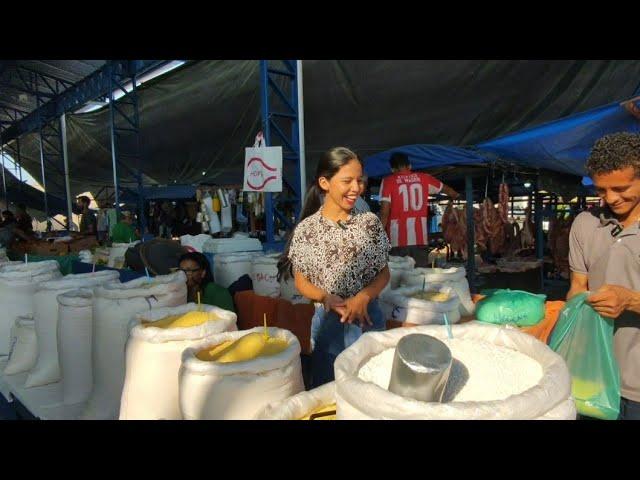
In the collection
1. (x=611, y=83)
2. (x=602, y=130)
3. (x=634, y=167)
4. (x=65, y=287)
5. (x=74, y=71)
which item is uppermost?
(x=74, y=71)

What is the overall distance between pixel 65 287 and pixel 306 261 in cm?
173

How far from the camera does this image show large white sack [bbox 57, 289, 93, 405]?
2.35m

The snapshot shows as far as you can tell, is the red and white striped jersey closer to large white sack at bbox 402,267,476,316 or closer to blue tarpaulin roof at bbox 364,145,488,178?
blue tarpaulin roof at bbox 364,145,488,178

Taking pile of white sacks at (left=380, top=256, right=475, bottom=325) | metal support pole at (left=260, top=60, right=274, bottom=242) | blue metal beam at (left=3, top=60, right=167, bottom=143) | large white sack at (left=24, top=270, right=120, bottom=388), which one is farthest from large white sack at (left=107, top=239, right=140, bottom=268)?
blue metal beam at (left=3, top=60, right=167, bottom=143)

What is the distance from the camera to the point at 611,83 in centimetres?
538

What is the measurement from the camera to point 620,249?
5.00 feet

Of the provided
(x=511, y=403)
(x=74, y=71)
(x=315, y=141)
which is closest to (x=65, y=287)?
(x=511, y=403)

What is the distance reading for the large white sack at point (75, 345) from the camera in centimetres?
235

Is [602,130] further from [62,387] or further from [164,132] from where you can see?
[164,132]

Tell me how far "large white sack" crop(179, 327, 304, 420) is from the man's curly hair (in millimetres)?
1300

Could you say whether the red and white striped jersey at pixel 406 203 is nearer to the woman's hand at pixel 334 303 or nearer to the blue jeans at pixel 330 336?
the blue jeans at pixel 330 336

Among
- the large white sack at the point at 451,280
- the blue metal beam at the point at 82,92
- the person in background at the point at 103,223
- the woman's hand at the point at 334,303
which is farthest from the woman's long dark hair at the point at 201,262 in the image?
the person in background at the point at 103,223

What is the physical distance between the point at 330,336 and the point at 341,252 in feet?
1.42

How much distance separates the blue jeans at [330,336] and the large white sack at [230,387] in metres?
0.60
